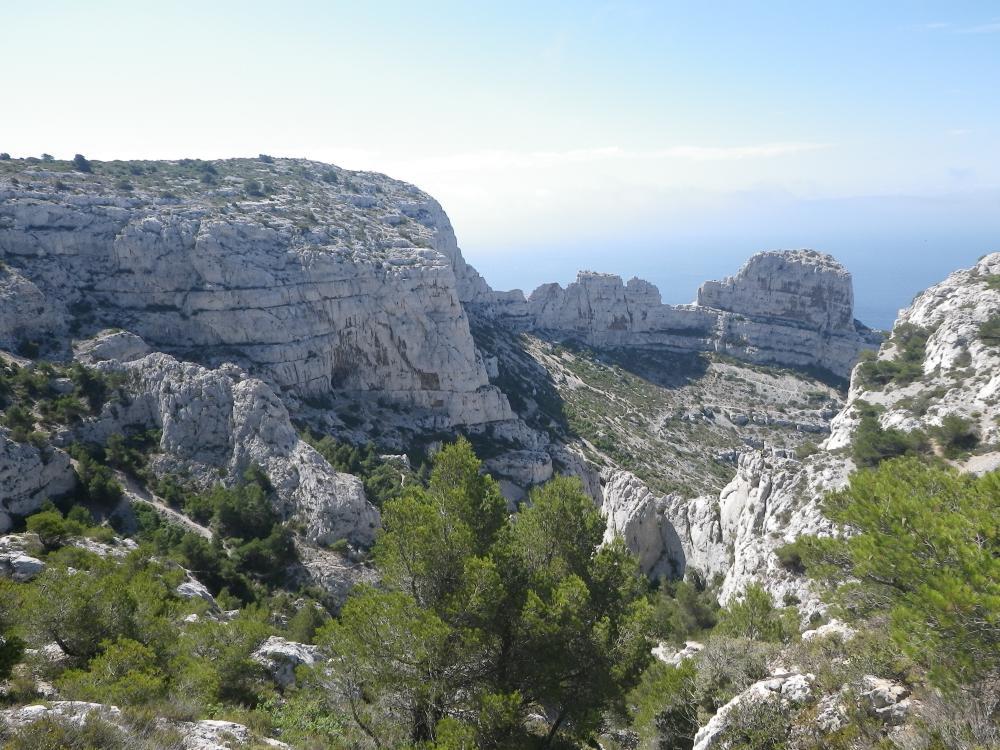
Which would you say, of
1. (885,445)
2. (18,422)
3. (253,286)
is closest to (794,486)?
(885,445)

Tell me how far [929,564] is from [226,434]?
4305 cm

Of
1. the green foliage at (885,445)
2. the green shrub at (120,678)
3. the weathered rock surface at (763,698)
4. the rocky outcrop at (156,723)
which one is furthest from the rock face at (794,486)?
the green shrub at (120,678)

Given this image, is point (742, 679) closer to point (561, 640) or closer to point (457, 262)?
point (561, 640)

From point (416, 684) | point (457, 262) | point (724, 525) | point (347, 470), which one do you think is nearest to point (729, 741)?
point (416, 684)

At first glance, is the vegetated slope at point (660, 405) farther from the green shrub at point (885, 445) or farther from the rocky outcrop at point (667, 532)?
the green shrub at point (885, 445)

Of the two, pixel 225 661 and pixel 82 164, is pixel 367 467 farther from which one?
pixel 82 164

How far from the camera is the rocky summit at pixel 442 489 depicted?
38.0 ft

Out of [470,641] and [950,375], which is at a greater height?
[950,375]

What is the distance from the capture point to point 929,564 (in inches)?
386

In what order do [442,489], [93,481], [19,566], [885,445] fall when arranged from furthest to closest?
[885,445]
[93,481]
[19,566]
[442,489]


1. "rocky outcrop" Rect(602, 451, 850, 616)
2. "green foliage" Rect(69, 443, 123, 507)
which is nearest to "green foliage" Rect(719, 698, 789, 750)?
"rocky outcrop" Rect(602, 451, 850, 616)

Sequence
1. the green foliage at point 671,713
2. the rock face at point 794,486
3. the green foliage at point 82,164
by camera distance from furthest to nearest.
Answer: the green foliage at point 82,164 < the rock face at point 794,486 < the green foliage at point 671,713

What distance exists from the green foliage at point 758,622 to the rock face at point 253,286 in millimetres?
43826

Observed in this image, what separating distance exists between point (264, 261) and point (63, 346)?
19.4 m
